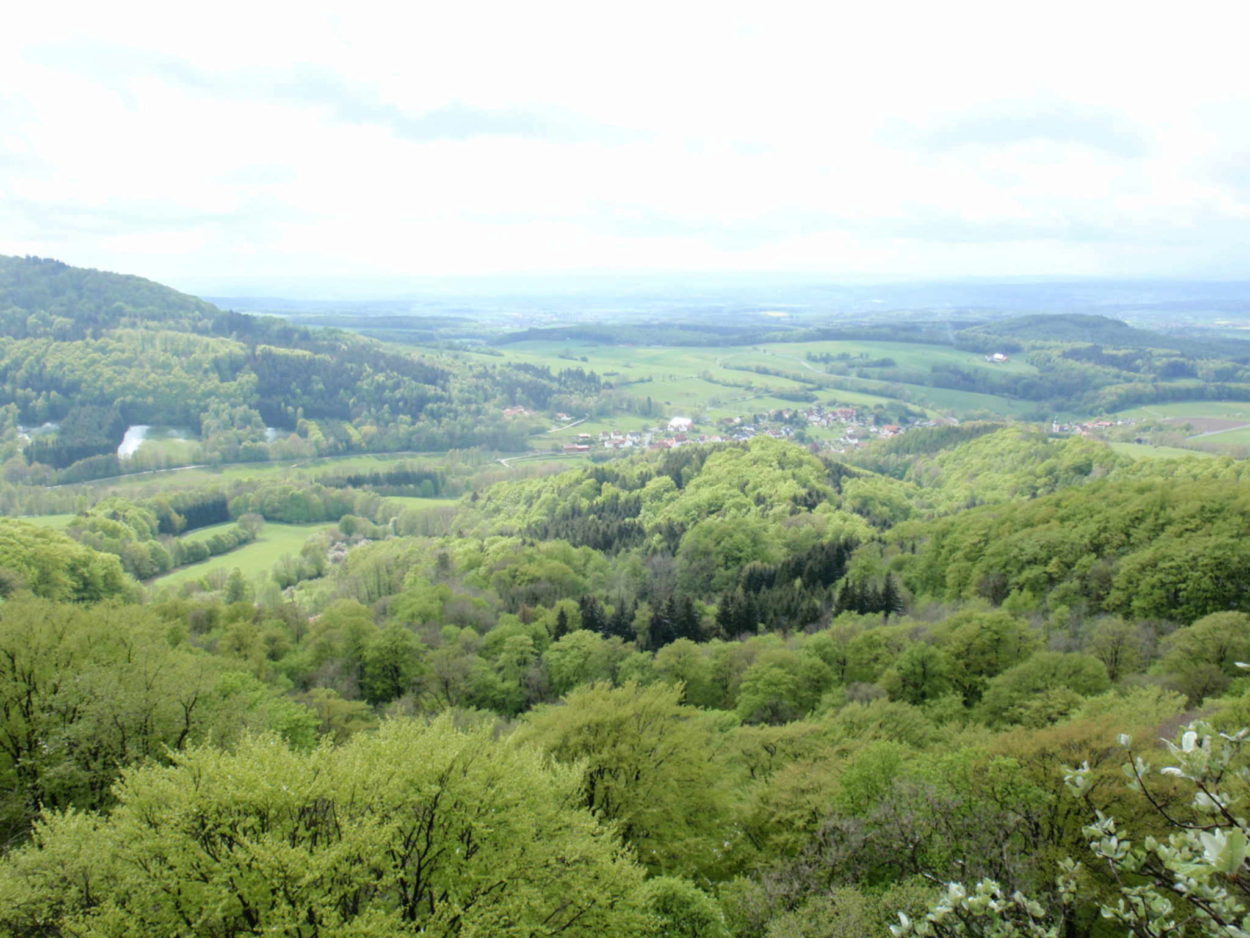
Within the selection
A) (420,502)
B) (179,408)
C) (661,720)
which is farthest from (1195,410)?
(179,408)

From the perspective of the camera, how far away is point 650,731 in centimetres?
2575

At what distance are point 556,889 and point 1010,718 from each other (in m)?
25.2

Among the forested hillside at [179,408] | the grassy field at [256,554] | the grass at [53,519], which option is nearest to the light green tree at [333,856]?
the grassy field at [256,554]

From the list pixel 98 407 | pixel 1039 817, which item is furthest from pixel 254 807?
pixel 98 407

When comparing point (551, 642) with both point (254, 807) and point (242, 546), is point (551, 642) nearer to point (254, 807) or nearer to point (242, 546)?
point (254, 807)

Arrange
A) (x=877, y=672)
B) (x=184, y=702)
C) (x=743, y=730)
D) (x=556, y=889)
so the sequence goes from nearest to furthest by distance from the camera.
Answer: (x=556, y=889), (x=184, y=702), (x=743, y=730), (x=877, y=672)

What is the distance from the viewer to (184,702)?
26.8 m

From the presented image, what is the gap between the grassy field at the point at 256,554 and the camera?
92.1m

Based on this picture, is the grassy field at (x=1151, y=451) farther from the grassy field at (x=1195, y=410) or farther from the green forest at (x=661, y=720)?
the grassy field at (x=1195, y=410)

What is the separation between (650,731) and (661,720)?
0.68 meters

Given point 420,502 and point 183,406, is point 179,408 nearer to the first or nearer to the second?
point 183,406

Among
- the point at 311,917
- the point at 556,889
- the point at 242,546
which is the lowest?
the point at 242,546

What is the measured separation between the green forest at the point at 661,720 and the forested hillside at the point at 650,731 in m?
0.13

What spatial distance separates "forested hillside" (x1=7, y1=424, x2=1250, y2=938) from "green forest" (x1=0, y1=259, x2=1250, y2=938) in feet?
0.44
